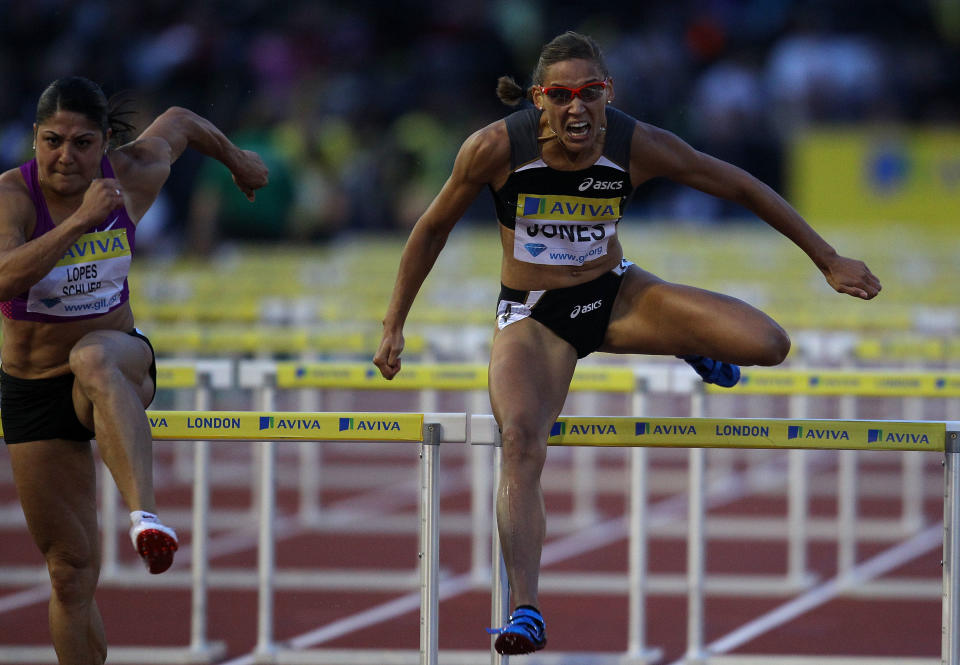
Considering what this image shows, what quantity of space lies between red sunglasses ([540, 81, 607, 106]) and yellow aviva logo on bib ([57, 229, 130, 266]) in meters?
1.52

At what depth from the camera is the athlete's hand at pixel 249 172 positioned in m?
5.33

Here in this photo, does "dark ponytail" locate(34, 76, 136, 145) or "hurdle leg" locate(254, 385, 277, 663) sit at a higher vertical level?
"dark ponytail" locate(34, 76, 136, 145)

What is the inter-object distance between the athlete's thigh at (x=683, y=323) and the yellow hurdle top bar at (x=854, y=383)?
108 cm

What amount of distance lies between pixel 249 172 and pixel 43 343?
997mm

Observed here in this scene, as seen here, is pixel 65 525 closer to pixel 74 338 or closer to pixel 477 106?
pixel 74 338

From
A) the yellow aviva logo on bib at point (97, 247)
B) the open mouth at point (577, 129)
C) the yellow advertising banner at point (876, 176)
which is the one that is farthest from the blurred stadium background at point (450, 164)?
the open mouth at point (577, 129)

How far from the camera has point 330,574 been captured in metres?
8.54

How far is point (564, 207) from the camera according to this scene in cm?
516

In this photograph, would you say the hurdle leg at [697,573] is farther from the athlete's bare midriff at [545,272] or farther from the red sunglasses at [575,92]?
the red sunglasses at [575,92]

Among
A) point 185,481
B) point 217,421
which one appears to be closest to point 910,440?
point 217,421

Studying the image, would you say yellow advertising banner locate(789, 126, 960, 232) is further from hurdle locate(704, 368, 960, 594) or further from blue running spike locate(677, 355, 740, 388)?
blue running spike locate(677, 355, 740, 388)

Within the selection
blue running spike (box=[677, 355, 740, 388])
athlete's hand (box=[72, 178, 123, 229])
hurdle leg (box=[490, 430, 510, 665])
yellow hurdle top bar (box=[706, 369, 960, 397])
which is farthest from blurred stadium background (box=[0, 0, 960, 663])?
athlete's hand (box=[72, 178, 123, 229])

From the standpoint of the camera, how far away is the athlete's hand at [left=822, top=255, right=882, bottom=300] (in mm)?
4992

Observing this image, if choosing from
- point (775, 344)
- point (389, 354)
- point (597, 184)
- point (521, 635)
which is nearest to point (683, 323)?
point (775, 344)
